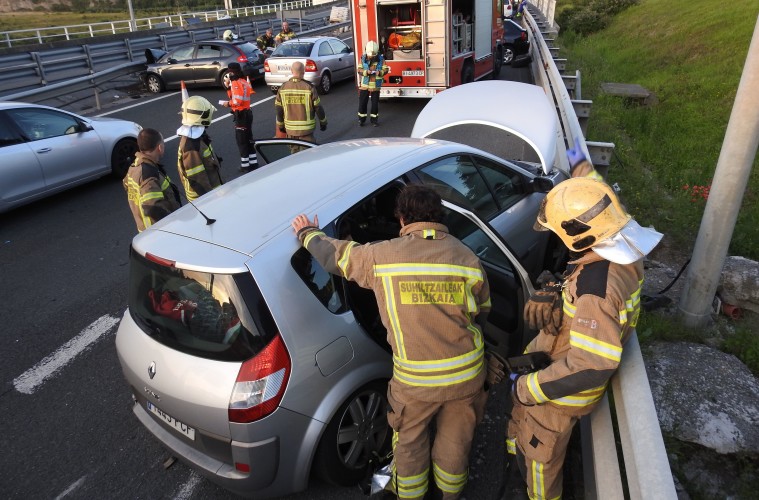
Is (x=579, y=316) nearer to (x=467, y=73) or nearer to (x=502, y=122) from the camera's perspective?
(x=502, y=122)

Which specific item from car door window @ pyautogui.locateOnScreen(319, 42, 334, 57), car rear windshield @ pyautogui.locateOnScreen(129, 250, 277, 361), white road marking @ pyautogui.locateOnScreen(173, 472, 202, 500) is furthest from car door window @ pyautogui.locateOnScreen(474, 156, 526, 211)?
car door window @ pyautogui.locateOnScreen(319, 42, 334, 57)

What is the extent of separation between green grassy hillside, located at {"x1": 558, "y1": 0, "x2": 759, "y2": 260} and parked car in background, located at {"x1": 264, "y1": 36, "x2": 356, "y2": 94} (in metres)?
6.60

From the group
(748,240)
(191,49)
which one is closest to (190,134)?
(748,240)

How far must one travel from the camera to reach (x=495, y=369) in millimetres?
2674

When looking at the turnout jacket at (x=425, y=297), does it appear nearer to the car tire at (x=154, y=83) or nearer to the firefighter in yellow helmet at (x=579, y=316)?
the firefighter in yellow helmet at (x=579, y=316)

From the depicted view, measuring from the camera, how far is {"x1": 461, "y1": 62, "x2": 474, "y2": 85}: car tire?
498 inches

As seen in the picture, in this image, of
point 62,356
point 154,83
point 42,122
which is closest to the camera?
point 62,356

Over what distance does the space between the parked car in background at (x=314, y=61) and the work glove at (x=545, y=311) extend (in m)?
12.4

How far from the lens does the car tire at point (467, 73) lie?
12.6 metres

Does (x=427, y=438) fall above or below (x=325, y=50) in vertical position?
below

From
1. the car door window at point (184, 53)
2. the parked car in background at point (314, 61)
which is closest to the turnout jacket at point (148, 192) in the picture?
the parked car in background at point (314, 61)

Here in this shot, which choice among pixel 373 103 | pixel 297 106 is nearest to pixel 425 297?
pixel 297 106

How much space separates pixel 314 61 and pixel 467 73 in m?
4.16

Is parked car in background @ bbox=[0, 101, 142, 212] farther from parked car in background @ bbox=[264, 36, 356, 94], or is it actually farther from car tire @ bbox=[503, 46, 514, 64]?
car tire @ bbox=[503, 46, 514, 64]
